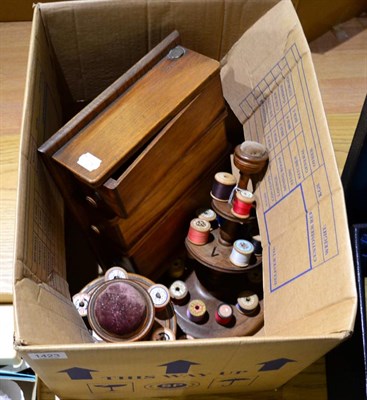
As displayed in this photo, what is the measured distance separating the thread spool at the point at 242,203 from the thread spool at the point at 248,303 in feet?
0.65

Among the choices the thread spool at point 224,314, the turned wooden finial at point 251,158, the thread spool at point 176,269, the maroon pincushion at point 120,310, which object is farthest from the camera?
the thread spool at point 176,269

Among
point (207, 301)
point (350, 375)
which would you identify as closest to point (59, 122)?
point (207, 301)

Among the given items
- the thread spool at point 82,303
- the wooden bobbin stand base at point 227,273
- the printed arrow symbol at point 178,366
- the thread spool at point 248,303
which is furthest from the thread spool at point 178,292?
the printed arrow symbol at point 178,366

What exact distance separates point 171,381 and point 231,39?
686 millimetres

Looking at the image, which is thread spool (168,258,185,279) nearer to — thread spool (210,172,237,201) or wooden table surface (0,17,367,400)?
thread spool (210,172,237,201)

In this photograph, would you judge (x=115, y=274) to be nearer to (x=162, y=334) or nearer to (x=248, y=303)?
(x=162, y=334)

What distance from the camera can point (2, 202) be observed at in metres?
0.98

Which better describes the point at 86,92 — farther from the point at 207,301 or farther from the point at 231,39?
the point at 207,301

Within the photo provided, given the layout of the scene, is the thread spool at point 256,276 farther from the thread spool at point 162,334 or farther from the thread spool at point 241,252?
the thread spool at point 162,334

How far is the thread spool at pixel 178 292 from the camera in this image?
102cm

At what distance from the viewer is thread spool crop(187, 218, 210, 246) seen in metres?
0.98

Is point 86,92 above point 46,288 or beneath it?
above

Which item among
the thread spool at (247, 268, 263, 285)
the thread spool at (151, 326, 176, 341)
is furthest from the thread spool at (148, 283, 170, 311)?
the thread spool at (247, 268, 263, 285)

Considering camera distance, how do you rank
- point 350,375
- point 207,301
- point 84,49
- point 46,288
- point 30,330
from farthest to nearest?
point 207,301 < point 84,49 < point 350,375 < point 46,288 < point 30,330
